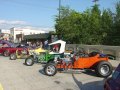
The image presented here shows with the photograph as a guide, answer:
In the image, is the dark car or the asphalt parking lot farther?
the dark car

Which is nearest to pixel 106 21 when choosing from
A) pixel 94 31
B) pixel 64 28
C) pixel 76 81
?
pixel 94 31

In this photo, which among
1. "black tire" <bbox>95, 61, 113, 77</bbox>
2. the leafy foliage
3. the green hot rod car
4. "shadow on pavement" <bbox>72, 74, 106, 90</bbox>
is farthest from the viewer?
the leafy foliage

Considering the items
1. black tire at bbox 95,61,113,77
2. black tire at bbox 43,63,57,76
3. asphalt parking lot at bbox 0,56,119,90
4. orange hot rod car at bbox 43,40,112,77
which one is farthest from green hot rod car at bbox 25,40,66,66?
black tire at bbox 95,61,113,77

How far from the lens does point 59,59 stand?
48.9ft

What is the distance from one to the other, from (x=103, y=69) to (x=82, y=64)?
1.11 metres

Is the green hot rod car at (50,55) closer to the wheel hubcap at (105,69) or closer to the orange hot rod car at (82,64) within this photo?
the orange hot rod car at (82,64)

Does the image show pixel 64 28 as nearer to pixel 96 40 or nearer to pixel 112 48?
pixel 96 40

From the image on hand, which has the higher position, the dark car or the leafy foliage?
the leafy foliage

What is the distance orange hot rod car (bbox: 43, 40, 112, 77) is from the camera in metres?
13.7

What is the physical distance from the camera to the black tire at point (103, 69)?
13.5 meters

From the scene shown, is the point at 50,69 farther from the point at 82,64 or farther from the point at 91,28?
the point at 91,28

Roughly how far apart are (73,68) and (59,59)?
0.93 m

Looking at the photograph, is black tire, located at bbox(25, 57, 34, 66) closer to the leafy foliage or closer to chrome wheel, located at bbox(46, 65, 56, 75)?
chrome wheel, located at bbox(46, 65, 56, 75)

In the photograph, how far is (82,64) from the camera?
14.2m
